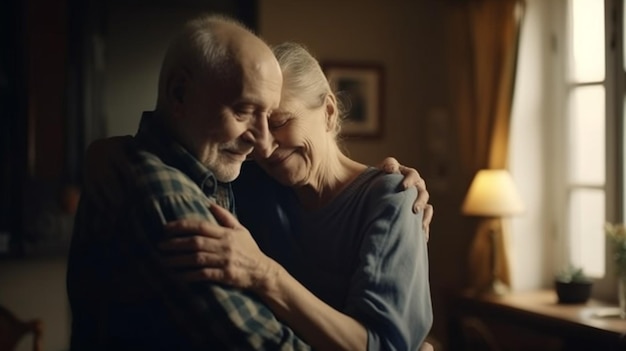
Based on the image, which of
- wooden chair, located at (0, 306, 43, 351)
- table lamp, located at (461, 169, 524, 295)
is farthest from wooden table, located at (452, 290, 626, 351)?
wooden chair, located at (0, 306, 43, 351)

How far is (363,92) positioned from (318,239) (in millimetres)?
2412

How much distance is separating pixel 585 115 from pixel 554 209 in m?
0.44

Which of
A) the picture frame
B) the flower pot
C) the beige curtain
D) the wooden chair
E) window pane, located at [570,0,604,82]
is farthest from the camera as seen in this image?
the picture frame

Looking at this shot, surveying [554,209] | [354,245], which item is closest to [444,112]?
[554,209]

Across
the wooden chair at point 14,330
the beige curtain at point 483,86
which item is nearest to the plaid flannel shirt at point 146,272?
the wooden chair at point 14,330

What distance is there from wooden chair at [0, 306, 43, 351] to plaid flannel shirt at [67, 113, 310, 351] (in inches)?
56.1

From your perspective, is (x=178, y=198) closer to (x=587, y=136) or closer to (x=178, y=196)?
(x=178, y=196)

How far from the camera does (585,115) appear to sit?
9.87 feet

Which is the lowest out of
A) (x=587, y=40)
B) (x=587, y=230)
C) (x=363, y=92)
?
(x=587, y=230)

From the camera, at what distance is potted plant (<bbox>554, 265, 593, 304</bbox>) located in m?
2.77

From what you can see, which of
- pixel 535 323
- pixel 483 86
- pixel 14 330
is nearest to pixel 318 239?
pixel 14 330

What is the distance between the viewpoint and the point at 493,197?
295 cm

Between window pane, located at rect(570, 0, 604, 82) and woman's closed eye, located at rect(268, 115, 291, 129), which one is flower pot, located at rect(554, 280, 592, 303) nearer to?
window pane, located at rect(570, 0, 604, 82)

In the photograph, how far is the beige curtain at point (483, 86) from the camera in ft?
10.4
